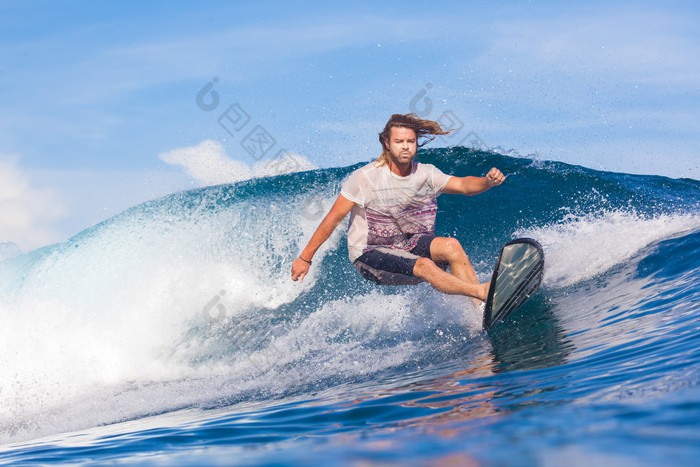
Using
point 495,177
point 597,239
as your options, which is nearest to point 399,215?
point 495,177

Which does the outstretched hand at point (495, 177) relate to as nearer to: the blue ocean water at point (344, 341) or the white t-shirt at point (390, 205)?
the white t-shirt at point (390, 205)

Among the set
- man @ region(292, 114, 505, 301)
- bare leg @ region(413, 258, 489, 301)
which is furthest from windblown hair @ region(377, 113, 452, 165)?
bare leg @ region(413, 258, 489, 301)

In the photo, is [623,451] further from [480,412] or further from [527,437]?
[480,412]

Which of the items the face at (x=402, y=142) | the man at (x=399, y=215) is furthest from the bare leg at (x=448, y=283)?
the face at (x=402, y=142)

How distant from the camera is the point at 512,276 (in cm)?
451

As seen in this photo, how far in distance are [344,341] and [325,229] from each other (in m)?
1.38

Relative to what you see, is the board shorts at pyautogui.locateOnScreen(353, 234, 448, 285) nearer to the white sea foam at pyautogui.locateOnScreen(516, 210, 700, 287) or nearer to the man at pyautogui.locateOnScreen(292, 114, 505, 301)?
the man at pyautogui.locateOnScreen(292, 114, 505, 301)

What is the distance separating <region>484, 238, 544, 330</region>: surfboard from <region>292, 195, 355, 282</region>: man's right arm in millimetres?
1402

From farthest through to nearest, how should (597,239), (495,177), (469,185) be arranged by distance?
(597,239) < (469,185) < (495,177)

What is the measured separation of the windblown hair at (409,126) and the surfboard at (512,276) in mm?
1203

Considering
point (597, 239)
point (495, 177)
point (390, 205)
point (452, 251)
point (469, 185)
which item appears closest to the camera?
point (495, 177)

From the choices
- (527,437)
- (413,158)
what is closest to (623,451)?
(527,437)

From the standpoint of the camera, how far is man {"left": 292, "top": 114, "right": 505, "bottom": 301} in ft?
15.8

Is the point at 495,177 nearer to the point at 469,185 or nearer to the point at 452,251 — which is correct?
the point at 469,185
